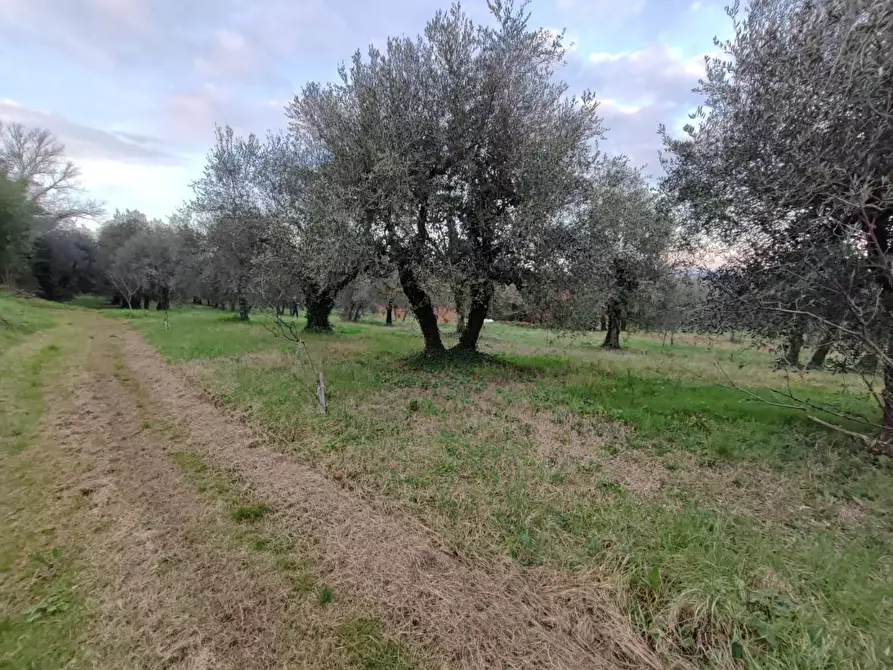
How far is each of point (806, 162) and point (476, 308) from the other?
9.02m

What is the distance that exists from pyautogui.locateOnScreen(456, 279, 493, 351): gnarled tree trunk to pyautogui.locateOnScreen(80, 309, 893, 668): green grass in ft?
9.04

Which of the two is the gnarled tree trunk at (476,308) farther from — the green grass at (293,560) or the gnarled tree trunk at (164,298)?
the gnarled tree trunk at (164,298)

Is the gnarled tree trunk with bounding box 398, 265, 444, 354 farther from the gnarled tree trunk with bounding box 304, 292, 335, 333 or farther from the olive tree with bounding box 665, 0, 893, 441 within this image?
the gnarled tree trunk with bounding box 304, 292, 335, 333

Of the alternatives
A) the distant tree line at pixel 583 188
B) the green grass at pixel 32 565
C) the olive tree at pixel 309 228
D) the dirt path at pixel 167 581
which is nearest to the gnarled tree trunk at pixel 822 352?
the distant tree line at pixel 583 188

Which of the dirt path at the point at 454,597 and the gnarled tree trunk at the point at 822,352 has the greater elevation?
the gnarled tree trunk at the point at 822,352

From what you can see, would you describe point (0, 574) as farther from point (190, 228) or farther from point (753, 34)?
point (190, 228)

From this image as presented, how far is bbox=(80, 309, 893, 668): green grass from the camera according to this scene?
2.94 meters

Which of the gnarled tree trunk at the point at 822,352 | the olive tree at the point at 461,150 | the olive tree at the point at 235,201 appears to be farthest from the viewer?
the olive tree at the point at 235,201

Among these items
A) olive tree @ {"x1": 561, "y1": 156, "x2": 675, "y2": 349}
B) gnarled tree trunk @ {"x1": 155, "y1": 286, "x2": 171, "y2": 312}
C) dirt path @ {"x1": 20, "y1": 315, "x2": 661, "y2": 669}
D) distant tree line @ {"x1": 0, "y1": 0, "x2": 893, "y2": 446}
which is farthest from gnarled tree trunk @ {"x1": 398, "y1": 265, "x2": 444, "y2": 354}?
gnarled tree trunk @ {"x1": 155, "y1": 286, "x2": 171, "y2": 312}

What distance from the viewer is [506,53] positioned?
10078 millimetres

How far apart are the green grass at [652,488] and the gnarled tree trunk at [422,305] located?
126 inches

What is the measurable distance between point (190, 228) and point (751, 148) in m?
37.2

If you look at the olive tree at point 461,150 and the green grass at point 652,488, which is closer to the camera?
the green grass at point 652,488

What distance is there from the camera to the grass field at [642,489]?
2.94m
